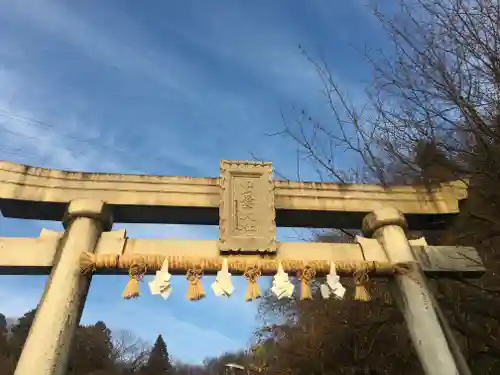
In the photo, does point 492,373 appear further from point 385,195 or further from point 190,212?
point 190,212

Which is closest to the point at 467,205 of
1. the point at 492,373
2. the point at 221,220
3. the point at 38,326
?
the point at 221,220

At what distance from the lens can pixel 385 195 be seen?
557 cm

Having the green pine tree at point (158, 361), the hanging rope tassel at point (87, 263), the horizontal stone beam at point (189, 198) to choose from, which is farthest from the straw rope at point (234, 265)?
the green pine tree at point (158, 361)

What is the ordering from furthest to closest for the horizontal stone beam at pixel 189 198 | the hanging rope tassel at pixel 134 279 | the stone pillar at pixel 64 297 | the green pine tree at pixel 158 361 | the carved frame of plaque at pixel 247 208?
1. the green pine tree at pixel 158 361
2. the horizontal stone beam at pixel 189 198
3. the carved frame of plaque at pixel 247 208
4. the hanging rope tassel at pixel 134 279
5. the stone pillar at pixel 64 297

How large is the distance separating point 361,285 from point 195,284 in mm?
1828

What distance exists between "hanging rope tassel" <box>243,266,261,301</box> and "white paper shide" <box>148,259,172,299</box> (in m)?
0.81

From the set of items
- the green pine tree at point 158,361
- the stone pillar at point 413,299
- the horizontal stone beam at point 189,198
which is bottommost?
the stone pillar at point 413,299

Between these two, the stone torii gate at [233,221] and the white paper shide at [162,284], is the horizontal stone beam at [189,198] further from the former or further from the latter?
the white paper shide at [162,284]

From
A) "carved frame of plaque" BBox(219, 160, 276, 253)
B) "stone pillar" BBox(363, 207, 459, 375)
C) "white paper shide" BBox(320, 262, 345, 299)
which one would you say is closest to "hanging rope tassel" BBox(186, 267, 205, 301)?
"carved frame of plaque" BBox(219, 160, 276, 253)

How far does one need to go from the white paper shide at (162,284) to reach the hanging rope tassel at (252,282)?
807 mm

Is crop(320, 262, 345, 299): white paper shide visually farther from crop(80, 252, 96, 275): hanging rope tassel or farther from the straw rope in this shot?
crop(80, 252, 96, 275): hanging rope tassel

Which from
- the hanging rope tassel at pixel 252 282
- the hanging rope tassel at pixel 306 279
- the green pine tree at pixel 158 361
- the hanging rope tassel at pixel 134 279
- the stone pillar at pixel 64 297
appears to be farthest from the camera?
the green pine tree at pixel 158 361

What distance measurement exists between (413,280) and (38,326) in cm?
386

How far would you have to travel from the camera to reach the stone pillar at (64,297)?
12.4 ft
